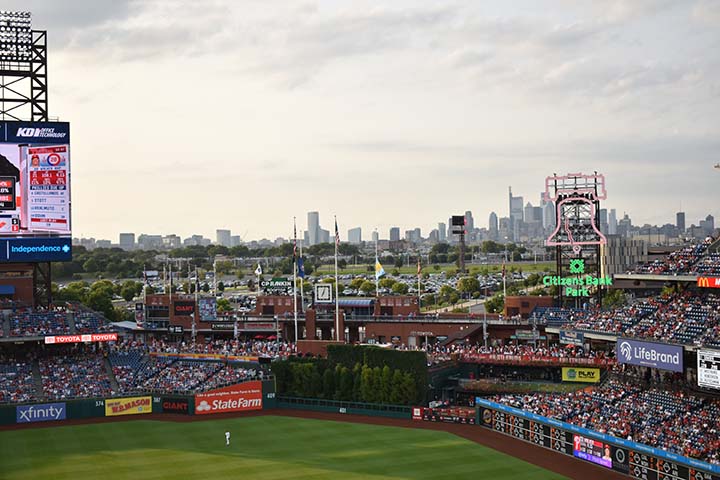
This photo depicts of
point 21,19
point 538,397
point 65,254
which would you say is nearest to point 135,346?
point 65,254

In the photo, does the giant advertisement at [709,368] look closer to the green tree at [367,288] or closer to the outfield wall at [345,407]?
the outfield wall at [345,407]

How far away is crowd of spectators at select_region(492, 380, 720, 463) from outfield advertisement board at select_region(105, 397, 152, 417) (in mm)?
23399

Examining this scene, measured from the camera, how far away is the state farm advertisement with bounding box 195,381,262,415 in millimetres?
52469

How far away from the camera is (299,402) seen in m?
53.9

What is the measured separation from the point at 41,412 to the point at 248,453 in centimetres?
1661

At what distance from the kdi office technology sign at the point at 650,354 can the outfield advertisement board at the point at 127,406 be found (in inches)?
1193

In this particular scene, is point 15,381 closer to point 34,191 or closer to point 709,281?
point 34,191

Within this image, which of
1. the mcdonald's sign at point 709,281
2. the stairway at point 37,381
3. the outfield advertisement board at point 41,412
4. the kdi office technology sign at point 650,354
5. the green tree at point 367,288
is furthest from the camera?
the green tree at point 367,288

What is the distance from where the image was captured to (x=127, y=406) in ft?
171

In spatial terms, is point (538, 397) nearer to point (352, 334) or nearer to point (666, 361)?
point (666, 361)

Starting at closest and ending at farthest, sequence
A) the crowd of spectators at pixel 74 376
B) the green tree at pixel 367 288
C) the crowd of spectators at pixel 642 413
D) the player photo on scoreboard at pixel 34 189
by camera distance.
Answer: the crowd of spectators at pixel 642 413
the crowd of spectators at pixel 74 376
the player photo on scoreboard at pixel 34 189
the green tree at pixel 367 288

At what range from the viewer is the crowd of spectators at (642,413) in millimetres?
34719

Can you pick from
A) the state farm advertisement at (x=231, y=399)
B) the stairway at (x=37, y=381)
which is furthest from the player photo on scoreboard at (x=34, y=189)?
the state farm advertisement at (x=231, y=399)

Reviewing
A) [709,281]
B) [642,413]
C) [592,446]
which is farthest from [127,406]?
[709,281]
